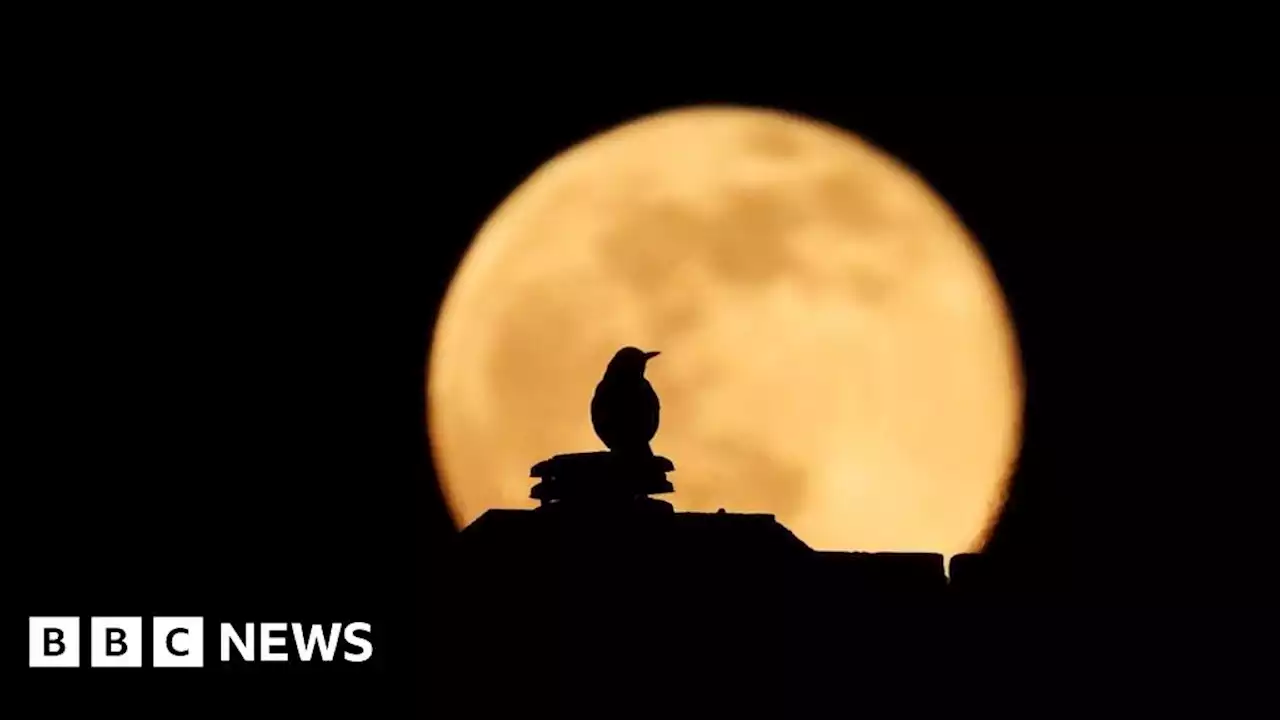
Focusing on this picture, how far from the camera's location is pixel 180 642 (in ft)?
72.2

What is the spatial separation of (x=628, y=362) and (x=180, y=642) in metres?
6.35

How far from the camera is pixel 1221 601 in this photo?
19.9 meters

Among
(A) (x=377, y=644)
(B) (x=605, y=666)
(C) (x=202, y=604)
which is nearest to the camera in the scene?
(B) (x=605, y=666)

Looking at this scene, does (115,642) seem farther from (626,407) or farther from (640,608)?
(626,407)

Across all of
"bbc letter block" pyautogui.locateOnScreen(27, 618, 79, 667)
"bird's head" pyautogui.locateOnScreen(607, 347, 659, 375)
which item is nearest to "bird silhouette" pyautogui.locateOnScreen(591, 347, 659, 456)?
"bird's head" pyautogui.locateOnScreen(607, 347, 659, 375)

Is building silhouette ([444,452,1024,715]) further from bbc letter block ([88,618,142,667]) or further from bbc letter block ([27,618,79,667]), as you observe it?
bbc letter block ([27,618,79,667])

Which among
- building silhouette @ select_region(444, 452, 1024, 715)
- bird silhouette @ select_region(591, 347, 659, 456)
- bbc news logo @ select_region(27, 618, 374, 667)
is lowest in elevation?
building silhouette @ select_region(444, 452, 1024, 715)

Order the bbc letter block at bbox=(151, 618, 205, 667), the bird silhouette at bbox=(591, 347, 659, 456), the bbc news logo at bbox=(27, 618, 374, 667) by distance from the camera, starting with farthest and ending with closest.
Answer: the bbc letter block at bbox=(151, 618, 205, 667)
the bbc news logo at bbox=(27, 618, 374, 667)
the bird silhouette at bbox=(591, 347, 659, 456)

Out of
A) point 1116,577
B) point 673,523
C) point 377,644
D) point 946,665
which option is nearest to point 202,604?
point 377,644

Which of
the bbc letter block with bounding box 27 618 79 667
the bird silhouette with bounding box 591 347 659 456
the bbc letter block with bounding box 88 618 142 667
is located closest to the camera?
the bird silhouette with bounding box 591 347 659 456

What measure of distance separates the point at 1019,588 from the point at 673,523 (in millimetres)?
3649

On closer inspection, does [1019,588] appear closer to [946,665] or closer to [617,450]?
[946,665]

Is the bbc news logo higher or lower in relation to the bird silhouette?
lower

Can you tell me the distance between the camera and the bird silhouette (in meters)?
19.5
